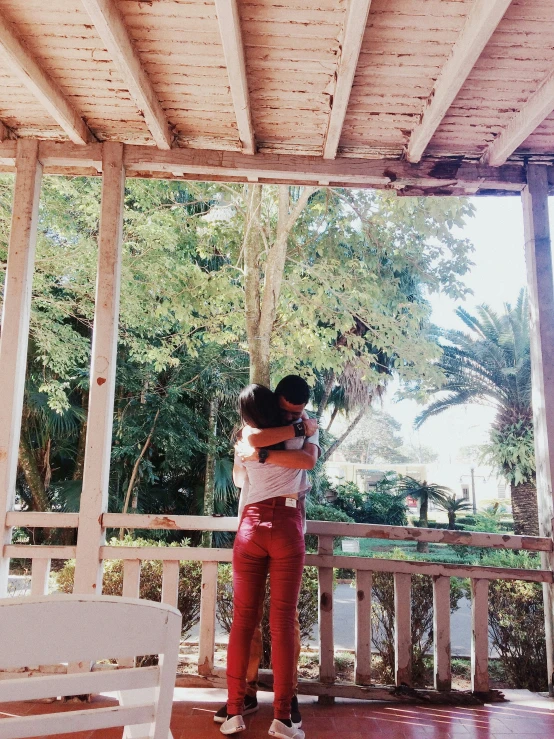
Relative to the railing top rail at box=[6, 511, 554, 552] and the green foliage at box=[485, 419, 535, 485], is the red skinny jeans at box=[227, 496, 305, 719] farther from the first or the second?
the green foliage at box=[485, 419, 535, 485]

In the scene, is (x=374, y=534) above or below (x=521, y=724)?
above

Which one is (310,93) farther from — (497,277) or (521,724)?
(497,277)

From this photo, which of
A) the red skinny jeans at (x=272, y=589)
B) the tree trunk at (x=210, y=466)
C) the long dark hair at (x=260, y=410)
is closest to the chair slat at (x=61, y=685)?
the red skinny jeans at (x=272, y=589)

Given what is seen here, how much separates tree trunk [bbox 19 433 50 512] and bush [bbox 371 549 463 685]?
7.20 m

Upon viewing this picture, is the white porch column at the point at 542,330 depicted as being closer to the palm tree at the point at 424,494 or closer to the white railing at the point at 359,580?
the white railing at the point at 359,580

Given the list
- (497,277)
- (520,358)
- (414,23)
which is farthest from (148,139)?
(497,277)

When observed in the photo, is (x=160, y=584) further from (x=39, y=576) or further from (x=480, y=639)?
(x=480, y=639)

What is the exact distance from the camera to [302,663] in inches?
186

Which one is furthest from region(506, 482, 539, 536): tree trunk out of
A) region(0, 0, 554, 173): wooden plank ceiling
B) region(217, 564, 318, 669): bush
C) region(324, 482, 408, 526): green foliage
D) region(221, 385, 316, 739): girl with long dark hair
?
region(221, 385, 316, 739): girl with long dark hair

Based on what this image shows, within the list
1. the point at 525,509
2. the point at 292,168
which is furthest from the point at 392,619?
the point at 525,509

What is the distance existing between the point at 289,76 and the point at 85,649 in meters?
2.39

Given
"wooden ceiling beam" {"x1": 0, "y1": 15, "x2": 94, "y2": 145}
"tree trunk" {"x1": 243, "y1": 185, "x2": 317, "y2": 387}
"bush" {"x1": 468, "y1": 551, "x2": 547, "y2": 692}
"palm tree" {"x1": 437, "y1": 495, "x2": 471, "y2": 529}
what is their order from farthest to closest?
"palm tree" {"x1": 437, "y1": 495, "x2": 471, "y2": 529}
"tree trunk" {"x1": 243, "y1": 185, "x2": 317, "y2": 387}
"bush" {"x1": 468, "y1": 551, "x2": 547, "y2": 692}
"wooden ceiling beam" {"x1": 0, "y1": 15, "x2": 94, "y2": 145}

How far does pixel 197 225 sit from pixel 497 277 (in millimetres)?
27466

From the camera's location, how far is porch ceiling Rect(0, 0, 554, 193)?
Result: 2.06 meters
